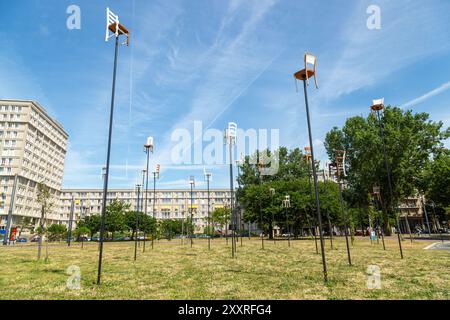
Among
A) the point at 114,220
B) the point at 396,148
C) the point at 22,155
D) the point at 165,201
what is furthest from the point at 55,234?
the point at 165,201

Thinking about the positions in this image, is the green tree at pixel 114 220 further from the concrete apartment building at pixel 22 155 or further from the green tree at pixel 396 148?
the green tree at pixel 396 148

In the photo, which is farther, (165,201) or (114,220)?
(165,201)

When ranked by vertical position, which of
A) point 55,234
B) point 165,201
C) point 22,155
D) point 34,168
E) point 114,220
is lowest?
point 55,234

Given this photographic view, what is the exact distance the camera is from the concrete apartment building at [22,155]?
84.9 meters

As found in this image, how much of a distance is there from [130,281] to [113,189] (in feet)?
440

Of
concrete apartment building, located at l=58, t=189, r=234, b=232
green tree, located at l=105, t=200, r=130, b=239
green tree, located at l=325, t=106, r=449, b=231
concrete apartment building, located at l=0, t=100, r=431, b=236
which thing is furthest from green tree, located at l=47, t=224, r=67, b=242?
concrete apartment building, located at l=58, t=189, r=234, b=232

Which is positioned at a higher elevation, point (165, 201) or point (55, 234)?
point (165, 201)

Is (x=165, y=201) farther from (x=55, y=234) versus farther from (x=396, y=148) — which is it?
(x=396, y=148)

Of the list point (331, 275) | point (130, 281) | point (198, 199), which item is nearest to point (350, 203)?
point (331, 275)

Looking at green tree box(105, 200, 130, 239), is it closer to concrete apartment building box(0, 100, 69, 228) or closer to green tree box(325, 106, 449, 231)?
concrete apartment building box(0, 100, 69, 228)

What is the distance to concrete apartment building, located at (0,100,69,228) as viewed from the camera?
84.9 m

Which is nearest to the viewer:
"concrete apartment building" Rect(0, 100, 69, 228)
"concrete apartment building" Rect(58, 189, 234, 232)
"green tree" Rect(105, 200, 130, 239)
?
"green tree" Rect(105, 200, 130, 239)

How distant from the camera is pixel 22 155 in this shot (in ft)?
289
